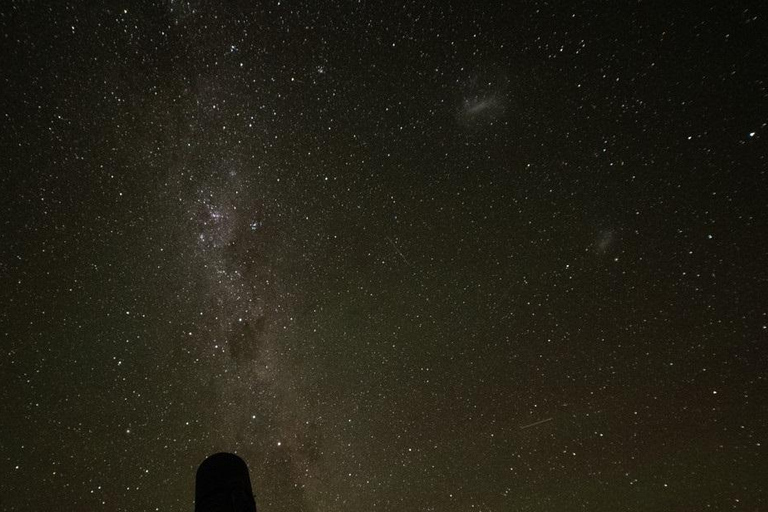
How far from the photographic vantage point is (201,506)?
7.84 ft

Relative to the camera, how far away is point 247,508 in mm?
2412

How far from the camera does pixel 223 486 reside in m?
2.44

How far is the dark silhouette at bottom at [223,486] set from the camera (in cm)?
238

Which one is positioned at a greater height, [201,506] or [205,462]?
[205,462]

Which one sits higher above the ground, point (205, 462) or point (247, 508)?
point (205, 462)

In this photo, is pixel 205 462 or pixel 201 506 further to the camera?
pixel 205 462

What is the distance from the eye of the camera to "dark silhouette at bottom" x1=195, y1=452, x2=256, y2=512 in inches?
93.6

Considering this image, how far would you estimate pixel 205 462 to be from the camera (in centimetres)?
261

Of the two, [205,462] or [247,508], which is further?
[205,462]

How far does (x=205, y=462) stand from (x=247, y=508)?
1.28 feet

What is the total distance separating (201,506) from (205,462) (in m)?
0.26

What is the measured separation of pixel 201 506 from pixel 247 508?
0.24m
